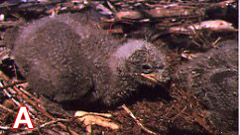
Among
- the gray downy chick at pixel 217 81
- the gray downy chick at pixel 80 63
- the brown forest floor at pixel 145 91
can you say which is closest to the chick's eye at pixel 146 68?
the gray downy chick at pixel 80 63

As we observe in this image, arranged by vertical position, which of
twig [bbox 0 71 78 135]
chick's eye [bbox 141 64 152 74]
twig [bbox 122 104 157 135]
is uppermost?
chick's eye [bbox 141 64 152 74]

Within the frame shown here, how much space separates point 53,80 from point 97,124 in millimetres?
317

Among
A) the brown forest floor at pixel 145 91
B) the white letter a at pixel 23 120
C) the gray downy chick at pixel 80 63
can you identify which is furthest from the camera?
the gray downy chick at pixel 80 63

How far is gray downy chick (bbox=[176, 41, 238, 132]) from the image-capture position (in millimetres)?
1646

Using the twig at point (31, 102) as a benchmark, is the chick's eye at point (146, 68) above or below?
above

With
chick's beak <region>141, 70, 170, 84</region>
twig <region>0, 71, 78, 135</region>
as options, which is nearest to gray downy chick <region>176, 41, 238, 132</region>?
chick's beak <region>141, 70, 170, 84</region>

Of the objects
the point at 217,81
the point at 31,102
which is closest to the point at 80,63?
the point at 31,102

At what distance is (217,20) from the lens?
220 cm

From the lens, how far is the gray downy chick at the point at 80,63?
1.66 m

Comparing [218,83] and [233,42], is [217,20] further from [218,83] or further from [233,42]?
[218,83]

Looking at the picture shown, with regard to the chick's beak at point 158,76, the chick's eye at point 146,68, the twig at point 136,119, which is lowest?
the twig at point 136,119

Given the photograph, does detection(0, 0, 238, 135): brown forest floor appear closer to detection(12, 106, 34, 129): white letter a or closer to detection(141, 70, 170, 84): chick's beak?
detection(12, 106, 34, 129): white letter a

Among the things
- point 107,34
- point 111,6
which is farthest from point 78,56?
point 111,6

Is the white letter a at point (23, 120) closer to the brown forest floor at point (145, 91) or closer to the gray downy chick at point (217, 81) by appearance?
the brown forest floor at point (145, 91)
